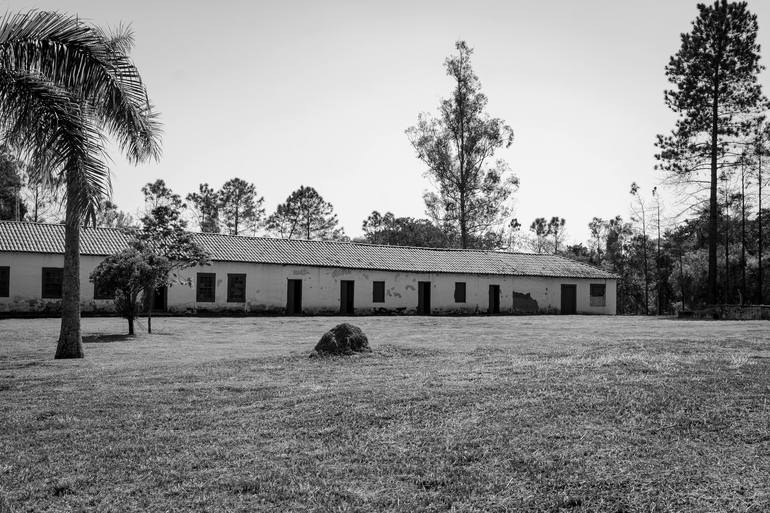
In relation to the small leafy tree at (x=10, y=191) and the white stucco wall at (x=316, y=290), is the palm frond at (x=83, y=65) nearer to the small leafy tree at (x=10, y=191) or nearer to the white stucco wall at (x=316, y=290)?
the white stucco wall at (x=316, y=290)

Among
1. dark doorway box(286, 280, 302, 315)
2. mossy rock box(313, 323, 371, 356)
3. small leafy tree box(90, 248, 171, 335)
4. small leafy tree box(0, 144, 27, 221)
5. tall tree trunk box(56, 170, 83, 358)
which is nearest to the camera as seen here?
mossy rock box(313, 323, 371, 356)

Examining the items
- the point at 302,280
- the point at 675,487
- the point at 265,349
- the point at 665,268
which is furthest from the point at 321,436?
the point at 665,268

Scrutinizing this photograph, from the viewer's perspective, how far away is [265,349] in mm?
13656

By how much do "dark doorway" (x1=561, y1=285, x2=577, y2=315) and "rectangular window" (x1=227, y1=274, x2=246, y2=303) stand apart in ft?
61.9

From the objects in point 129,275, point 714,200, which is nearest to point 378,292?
point 714,200

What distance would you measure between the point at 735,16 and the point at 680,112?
4432mm

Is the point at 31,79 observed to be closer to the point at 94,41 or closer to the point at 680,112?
the point at 94,41

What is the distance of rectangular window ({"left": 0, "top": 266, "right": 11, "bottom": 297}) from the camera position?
88.3ft

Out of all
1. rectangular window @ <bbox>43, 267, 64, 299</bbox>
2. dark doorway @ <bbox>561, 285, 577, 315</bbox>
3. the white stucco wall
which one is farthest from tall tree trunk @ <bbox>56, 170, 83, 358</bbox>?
dark doorway @ <bbox>561, 285, 577, 315</bbox>

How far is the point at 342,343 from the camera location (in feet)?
37.6

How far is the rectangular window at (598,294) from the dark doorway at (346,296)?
15383 millimetres

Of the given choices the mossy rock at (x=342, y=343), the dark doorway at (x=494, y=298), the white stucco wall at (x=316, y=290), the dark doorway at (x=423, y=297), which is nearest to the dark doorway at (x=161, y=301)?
the white stucco wall at (x=316, y=290)

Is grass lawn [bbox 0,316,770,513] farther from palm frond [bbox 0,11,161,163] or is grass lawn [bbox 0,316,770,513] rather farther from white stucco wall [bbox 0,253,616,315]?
white stucco wall [bbox 0,253,616,315]

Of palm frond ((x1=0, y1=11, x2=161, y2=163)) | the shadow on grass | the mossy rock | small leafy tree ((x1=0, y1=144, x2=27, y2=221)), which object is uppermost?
small leafy tree ((x1=0, y1=144, x2=27, y2=221))
